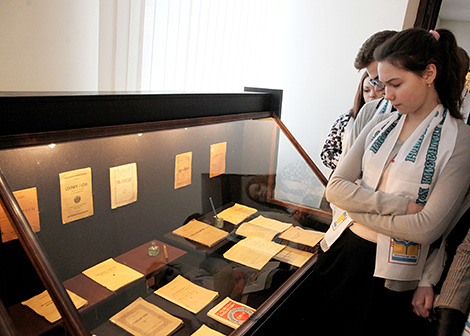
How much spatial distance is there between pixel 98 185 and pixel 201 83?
6.37 feet

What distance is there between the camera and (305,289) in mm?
1779

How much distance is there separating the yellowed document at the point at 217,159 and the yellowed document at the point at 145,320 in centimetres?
68

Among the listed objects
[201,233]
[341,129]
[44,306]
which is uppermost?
[341,129]

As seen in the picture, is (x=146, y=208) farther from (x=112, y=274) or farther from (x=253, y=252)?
(x=253, y=252)

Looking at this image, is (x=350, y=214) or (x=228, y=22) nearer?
(x=350, y=214)

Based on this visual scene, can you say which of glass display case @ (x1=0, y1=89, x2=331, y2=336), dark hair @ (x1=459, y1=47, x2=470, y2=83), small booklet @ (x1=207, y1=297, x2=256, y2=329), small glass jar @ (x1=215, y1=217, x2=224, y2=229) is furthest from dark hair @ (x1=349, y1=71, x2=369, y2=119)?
small booklet @ (x1=207, y1=297, x2=256, y2=329)

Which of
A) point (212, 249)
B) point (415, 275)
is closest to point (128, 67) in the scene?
point (212, 249)

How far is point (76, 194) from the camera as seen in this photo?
1.13 m

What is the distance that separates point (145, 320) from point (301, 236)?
107 centimetres

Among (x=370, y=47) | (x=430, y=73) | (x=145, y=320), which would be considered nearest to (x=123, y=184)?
(x=145, y=320)

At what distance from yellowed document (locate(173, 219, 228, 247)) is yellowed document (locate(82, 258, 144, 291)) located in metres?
0.30

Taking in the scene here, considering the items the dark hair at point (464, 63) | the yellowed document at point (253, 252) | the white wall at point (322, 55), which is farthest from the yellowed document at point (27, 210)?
the white wall at point (322, 55)

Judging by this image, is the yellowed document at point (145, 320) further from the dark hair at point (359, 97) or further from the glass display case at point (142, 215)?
the dark hair at point (359, 97)

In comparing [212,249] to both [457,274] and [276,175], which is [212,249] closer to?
[276,175]
